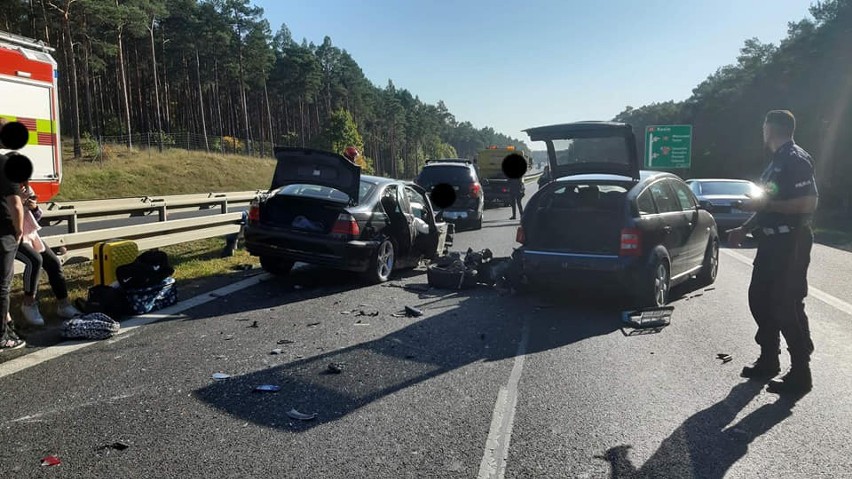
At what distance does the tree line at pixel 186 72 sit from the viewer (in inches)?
1640

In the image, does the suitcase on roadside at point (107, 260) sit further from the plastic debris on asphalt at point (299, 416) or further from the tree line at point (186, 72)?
the tree line at point (186, 72)

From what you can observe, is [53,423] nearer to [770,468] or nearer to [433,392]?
[433,392]

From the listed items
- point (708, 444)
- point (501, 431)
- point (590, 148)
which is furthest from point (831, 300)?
point (501, 431)

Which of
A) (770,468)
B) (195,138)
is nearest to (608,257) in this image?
(770,468)

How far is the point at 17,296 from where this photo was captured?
7.10 metres

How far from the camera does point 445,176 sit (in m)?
17.2

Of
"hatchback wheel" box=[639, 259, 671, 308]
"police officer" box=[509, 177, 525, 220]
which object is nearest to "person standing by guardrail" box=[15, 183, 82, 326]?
"hatchback wheel" box=[639, 259, 671, 308]

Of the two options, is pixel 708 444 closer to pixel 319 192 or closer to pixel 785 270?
pixel 785 270

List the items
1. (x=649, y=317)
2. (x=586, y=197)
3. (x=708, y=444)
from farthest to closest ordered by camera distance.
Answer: (x=586, y=197) < (x=649, y=317) < (x=708, y=444)

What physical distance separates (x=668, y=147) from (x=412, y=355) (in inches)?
1531

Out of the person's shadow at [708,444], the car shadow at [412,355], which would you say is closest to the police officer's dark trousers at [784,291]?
the person's shadow at [708,444]

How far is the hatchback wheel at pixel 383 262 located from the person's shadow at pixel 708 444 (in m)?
5.20

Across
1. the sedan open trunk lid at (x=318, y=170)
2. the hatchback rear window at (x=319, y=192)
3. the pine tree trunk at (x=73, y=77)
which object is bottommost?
the hatchback rear window at (x=319, y=192)

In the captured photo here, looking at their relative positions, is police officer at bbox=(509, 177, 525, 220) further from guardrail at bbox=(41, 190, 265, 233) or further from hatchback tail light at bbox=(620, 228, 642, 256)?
hatchback tail light at bbox=(620, 228, 642, 256)
